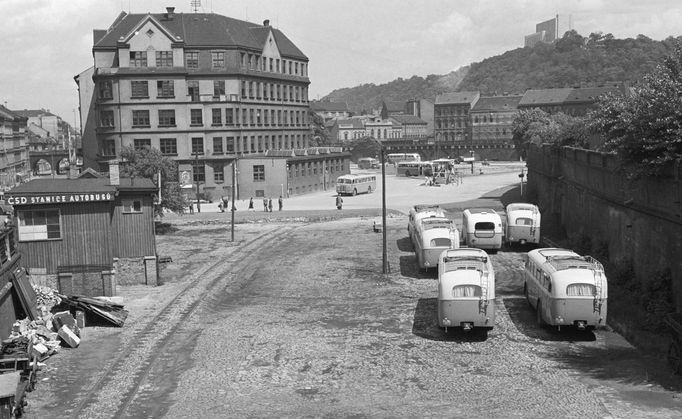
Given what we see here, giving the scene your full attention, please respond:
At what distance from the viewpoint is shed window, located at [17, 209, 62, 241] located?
3244 cm

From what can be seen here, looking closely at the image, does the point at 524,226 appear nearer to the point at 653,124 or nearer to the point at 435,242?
the point at 435,242

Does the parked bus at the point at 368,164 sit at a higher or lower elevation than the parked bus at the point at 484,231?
higher

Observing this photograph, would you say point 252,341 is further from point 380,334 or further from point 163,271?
point 163,271

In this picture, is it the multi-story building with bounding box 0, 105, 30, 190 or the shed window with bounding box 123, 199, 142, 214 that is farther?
the multi-story building with bounding box 0, 105, 30, 190

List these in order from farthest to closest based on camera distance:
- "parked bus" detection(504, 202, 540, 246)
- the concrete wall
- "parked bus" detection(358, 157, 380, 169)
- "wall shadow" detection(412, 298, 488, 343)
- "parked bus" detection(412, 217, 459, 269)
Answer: "parked bus" detection(358, 157, 380, 169)
"parked bus" detection(504, 202, 540, 246)
"parked bus" detection(412, 217, 459, 269)
the concrete wall
"wall shadow" detection(412, 298, 488, 343)

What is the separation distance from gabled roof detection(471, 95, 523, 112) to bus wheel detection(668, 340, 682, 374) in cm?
17240

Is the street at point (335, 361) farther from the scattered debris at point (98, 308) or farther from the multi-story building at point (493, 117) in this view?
the multi-story building at point (493, 117)

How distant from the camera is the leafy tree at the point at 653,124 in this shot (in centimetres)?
2772

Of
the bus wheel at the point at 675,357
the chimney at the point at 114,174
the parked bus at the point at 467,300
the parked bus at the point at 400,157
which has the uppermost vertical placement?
the parked bus at the point at 400,157

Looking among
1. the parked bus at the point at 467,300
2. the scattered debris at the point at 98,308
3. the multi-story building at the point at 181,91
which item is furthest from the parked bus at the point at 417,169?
the parked bus at the point at 467,300

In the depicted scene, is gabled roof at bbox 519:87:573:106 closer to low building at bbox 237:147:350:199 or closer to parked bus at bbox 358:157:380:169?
parked bus at bbox 358:157:380:169

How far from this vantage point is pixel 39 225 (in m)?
32.7

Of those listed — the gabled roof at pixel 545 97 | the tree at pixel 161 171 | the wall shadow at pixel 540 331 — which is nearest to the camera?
the wall shadow at pixel 540 331

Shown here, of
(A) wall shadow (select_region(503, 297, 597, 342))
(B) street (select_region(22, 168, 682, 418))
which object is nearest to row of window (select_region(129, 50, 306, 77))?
(B) street (select_region(22, 168, 682, 418))
